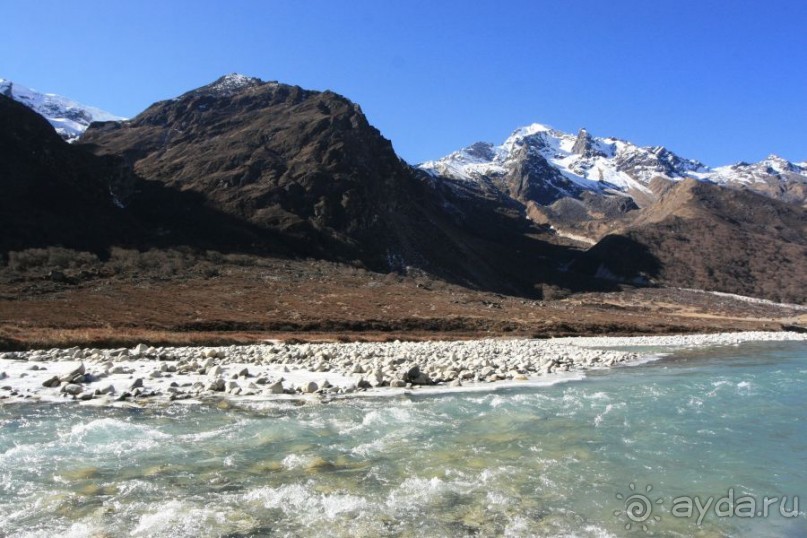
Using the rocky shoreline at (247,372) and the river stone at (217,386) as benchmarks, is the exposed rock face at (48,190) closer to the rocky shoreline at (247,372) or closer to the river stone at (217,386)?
the rocky shoreline at (247,372)

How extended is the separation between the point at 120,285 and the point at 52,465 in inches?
2095

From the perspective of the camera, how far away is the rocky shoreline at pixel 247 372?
704 inches

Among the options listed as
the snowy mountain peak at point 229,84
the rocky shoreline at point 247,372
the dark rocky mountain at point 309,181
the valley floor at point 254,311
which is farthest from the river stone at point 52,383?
the snowy mountain peak at point 229,84

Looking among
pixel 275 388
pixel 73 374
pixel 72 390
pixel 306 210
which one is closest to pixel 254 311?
pixel 73 374

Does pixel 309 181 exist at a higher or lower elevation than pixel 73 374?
higher

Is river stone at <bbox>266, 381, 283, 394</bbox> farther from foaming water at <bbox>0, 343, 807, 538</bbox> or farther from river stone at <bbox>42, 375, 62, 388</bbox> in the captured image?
river stone at <bbox>42, 375, 62, 388</bbox>

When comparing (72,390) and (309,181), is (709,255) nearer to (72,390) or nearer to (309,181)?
Result: (309,181)

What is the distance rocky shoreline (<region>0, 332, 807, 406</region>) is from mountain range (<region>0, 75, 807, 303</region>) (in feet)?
167

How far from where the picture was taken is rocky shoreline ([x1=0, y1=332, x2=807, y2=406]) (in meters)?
17.9

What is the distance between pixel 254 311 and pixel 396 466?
42624 mm

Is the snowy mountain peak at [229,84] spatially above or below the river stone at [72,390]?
above

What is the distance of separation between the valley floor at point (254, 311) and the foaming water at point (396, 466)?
2031cm

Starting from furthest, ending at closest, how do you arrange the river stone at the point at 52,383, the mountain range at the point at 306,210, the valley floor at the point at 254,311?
the mountain range at the point at 306,210, the valley floor at the point at 254,311, the river stone at the point at 52,383

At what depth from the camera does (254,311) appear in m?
51.4
